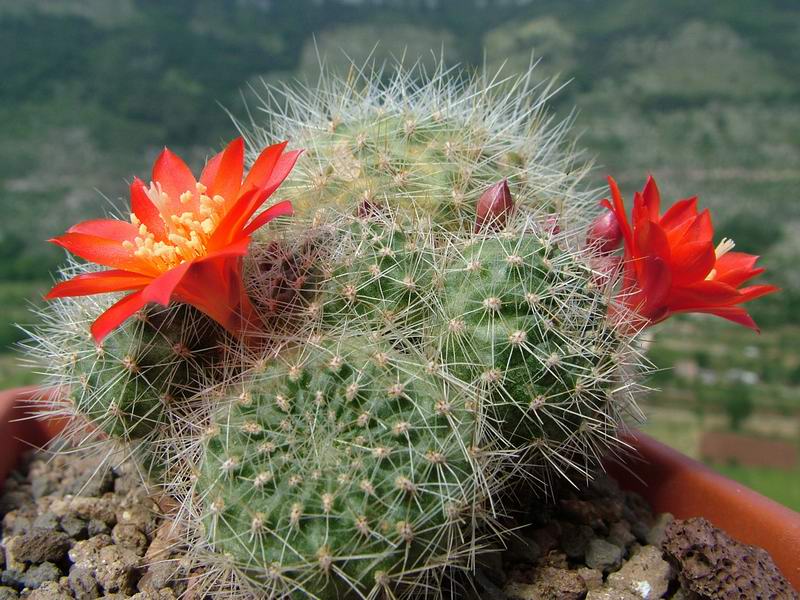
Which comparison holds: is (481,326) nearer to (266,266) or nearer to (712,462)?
(266,266)

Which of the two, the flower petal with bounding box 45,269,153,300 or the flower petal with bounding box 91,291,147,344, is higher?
the flower petal with bounding box 45,269,153,300

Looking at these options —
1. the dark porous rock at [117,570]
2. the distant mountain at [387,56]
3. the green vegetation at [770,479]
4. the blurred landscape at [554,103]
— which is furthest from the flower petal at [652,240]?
the distant mountain at [387,56]

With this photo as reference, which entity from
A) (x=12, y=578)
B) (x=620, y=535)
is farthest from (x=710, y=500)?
(x=12, y=578)

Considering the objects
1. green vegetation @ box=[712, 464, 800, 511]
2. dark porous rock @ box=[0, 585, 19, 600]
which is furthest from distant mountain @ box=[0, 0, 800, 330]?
dark porous rock @ box=[0, 585, 19, 600]

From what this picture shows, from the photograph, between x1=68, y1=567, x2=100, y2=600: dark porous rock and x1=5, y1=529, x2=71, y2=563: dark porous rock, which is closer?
x1=68, y1=567, x2=100, y2=600: dark porous rock

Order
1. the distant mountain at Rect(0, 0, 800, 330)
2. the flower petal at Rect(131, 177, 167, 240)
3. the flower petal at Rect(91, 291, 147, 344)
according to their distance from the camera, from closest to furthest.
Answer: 1. the flower petal at Rect(91, 291, 147, 344)
2. the flower petal at Rect(131, 177, 167, 240)
3. the distant mountain at Rect(0, 0, 800, 330)

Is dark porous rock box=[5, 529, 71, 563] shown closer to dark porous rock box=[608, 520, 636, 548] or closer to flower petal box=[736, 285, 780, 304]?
dark porous rock box=[608, 520, 636, 548]

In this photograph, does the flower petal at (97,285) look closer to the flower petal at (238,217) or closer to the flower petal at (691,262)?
the flower petal at (238,217)
